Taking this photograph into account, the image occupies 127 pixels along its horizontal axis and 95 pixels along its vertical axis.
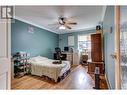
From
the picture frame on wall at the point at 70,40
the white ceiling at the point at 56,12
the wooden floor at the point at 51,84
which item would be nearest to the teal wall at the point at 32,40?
the white ceiling at the point at 56,12

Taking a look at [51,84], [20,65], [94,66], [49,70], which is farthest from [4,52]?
[94,66]

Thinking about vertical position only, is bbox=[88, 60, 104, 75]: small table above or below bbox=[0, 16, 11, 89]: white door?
below

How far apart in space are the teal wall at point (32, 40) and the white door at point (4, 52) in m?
2.99

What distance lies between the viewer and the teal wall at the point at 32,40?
13.9ft

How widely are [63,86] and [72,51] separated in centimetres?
425

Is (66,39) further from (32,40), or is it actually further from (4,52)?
(4,52)

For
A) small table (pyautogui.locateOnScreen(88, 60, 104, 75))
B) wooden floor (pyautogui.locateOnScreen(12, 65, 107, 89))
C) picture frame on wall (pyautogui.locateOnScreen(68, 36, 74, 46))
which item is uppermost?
picture frame on wall (pyautogui.locateOnScreen(68, 36, 74, 46))

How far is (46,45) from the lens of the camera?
6.43m

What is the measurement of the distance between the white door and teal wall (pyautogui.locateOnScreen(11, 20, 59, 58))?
2994mm

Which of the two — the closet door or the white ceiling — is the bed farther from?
the white ceiling

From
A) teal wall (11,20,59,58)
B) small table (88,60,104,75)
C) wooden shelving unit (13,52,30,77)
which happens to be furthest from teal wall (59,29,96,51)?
wooden shelving unit (13,52,30,77)

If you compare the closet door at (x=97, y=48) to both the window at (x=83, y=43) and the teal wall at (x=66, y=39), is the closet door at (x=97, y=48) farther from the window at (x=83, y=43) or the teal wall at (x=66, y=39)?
the window at (x=83, y=43)

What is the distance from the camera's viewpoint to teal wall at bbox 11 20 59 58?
4.22 metres

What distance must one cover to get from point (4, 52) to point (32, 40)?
409 cm
